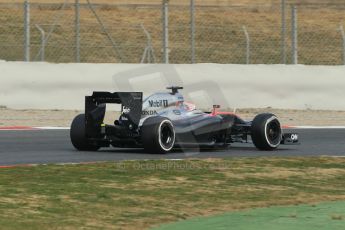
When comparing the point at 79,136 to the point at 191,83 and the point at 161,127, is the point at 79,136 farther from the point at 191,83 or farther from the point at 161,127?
the point at 191,83

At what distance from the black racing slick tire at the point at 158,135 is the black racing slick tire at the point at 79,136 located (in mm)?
982

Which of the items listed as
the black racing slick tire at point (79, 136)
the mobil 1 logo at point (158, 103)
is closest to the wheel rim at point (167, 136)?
the mobil 1 logo at point (158, 103)

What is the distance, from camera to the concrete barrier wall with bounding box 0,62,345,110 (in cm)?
2128

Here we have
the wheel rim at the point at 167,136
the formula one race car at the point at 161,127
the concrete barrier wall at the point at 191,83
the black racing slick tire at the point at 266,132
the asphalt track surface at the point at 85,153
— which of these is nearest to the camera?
the asphalt track surface at the point at 85,153

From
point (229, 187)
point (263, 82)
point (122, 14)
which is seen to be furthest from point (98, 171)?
point (122, 14)

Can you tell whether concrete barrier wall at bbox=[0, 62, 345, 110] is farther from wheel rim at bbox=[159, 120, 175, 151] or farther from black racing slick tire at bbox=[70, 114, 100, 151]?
wheel rim at bbox=[159, 120, 175, 151]

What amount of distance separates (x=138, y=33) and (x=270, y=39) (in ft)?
16.0

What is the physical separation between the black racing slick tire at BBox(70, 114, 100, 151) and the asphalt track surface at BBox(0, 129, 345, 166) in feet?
0.42

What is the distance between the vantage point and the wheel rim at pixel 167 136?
14259 mm

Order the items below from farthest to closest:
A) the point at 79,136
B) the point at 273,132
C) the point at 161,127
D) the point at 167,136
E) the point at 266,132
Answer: the point at 273,132
the point at 266,132
the point at 79,136
the point at 167,136
the point at 161,127

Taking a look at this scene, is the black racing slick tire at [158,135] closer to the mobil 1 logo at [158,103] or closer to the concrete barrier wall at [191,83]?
the mobil 1 logo at [158,103]

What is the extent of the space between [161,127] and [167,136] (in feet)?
1.19

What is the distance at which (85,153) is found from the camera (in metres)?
14.7

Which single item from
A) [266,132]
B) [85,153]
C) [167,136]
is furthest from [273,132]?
[85,153]
